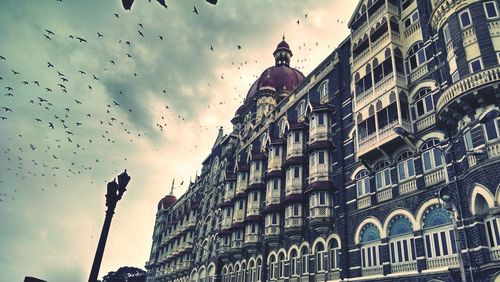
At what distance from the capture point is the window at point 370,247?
74.7 feet

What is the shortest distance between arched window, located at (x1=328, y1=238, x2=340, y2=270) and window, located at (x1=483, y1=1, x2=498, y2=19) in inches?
676

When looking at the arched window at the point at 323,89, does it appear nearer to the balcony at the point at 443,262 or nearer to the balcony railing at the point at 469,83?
the balcony railing at the point at 469,83

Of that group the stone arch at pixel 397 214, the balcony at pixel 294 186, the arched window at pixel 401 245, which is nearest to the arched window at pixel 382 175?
the stone arch at pixel 397 214

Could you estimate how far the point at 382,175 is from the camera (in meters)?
24.0

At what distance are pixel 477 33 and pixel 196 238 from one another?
150ft

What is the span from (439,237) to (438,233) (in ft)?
0.68

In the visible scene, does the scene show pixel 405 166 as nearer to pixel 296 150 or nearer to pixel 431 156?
pixel 431 156

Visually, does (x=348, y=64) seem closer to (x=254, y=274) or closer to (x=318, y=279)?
(x=318, y=279)

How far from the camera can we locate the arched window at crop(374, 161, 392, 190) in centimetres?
2352

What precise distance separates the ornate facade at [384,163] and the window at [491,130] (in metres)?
0.05

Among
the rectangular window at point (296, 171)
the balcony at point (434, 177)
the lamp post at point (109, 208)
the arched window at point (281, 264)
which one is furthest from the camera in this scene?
the rectangular window at point (296, 171)

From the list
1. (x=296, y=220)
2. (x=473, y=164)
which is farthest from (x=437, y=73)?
(x=296, y=220)

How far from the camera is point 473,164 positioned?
17625 millimetres

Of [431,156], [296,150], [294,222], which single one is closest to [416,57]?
[431,156]
